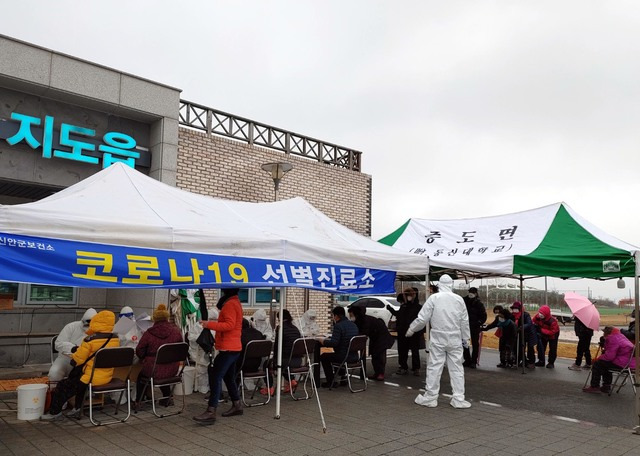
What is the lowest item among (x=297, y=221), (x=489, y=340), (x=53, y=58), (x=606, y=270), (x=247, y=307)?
(x=489, y=340)

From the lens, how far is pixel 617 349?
336 inches

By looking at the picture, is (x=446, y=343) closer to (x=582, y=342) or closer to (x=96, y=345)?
(x=96, y=345)

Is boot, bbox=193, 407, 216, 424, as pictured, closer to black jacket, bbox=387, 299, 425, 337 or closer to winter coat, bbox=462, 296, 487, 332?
black jacket, bbox=387, 299, 425, 337

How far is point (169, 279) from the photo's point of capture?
17.2 ft

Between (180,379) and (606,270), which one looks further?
(606,270)

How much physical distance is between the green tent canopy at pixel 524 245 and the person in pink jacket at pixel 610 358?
1.82 metres

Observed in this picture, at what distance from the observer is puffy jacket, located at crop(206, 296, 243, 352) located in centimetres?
609

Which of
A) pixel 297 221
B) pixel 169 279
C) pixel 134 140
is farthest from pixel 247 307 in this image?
pixel 169 279

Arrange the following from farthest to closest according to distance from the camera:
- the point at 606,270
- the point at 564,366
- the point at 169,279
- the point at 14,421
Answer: the point at 564,366 < the point at 606,270 < the point at 14,421 < the point at 169,279

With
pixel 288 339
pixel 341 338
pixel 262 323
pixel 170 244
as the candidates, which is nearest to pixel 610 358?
pixel 341 338

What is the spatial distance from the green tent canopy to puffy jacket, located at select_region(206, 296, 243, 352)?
400 cm

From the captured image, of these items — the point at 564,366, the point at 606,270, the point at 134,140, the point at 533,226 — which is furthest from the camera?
the point at 564,366

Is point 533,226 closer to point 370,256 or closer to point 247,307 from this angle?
point 370,256

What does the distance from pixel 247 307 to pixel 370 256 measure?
6.14m
